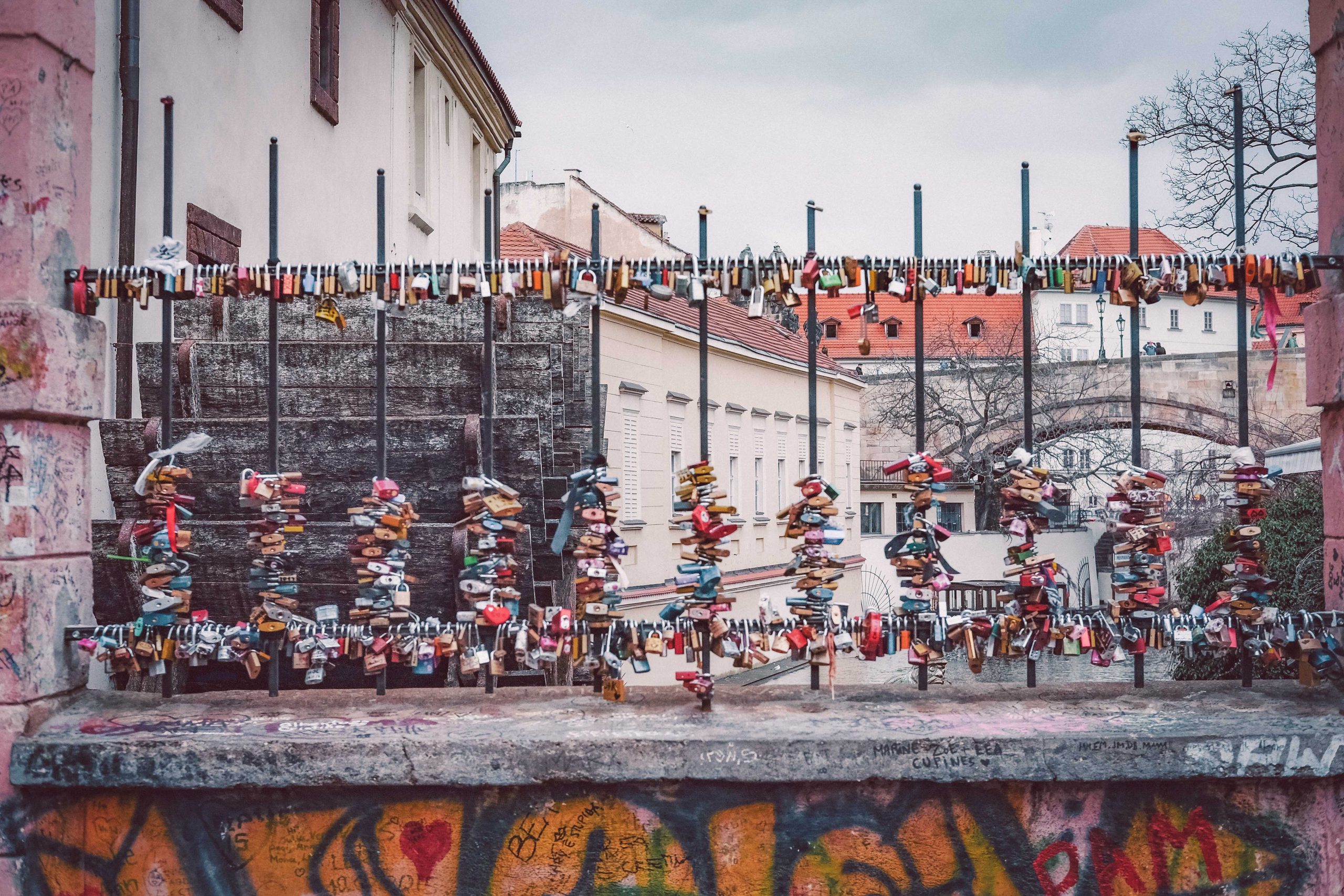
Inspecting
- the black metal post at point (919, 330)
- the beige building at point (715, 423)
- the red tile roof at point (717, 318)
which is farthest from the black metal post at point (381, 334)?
the red tile roof at point (717, 318)

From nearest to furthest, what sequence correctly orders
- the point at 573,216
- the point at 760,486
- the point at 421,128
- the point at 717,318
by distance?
the point at 421,128
the point at 717,318
the point at 760,486
the point at 573,216

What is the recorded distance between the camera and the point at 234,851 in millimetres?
2939

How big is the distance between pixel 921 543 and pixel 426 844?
4.88ft

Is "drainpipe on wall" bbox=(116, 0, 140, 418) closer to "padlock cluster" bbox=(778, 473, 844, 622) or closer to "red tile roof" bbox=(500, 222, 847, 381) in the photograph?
"padlock cluster" bbox=(778, 473, 844, 622)

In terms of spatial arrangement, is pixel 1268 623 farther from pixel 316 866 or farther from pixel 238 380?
pixel 238 380

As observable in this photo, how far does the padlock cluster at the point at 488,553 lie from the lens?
3164mm

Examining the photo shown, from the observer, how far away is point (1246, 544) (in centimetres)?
314

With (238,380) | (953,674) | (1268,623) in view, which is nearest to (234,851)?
(1268,623)

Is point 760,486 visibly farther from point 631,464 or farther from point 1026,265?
point 1026,265

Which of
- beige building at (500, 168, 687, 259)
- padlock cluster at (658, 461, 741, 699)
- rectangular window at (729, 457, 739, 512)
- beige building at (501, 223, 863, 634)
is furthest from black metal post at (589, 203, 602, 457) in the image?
beige building at (500, 168, 687, 259)

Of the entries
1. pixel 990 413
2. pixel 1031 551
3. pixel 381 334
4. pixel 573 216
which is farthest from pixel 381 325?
pixel 990 413

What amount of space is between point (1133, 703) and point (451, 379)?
3.47 meters

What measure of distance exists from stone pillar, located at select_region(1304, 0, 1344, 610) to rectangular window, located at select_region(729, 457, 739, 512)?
16.5 metres

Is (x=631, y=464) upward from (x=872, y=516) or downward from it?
upward
